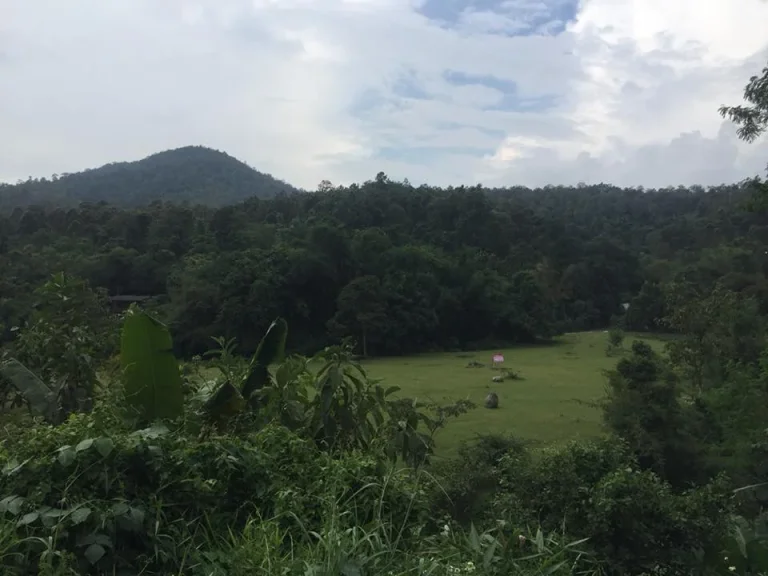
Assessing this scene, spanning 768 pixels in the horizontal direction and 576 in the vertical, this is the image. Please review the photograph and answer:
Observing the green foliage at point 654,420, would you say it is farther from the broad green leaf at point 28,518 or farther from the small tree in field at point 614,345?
the small tree in field at point 614,345

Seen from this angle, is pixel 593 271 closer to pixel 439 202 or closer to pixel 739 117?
pixel 439 202

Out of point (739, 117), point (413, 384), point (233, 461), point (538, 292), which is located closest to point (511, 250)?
point (538, 292)

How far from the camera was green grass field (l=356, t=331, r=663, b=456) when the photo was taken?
42.0 feet

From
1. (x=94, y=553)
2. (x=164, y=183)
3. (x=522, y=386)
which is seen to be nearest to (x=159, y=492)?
(x=94, y=553)

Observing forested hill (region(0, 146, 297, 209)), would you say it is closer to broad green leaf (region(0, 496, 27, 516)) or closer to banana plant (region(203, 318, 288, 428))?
banana plant (region(203, 318, 288, 428))

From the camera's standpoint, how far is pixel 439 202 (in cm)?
3981

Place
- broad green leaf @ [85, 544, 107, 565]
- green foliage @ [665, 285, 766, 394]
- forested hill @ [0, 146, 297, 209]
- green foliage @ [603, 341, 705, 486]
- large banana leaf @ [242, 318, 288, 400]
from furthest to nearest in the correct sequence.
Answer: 1. forested hill @ [0, 146, 297, 209]
2. green foliage @ [665, 285, 766, 394]
3. green foliage @ [603, 341, 705, 486]
4. large banana leaf @ [242, 318, 288, 400]
5. broad green leaf @ [85, 544, 107, 565]

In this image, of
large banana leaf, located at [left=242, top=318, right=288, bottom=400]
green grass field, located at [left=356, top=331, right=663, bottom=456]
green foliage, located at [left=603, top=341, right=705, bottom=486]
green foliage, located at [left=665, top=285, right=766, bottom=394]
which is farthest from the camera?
green grass field, located at [left=356, top=331, right=663, bottom=456]

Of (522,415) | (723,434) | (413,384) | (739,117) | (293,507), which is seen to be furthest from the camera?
(413,384)

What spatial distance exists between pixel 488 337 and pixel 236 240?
40.2 feet

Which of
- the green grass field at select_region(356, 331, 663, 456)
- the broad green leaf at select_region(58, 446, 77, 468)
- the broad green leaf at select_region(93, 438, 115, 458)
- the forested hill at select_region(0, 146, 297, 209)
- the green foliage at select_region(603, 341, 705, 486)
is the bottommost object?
the green grass field at select_region(356, 331, 663, 456)

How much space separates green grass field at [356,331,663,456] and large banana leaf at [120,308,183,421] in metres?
4.15

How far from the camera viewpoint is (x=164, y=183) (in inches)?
3022

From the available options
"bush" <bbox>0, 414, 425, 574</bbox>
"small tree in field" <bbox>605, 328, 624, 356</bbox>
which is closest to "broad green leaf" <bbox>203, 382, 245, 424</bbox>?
"bush" <bbox>0, 414, 425, 574</bbox>
